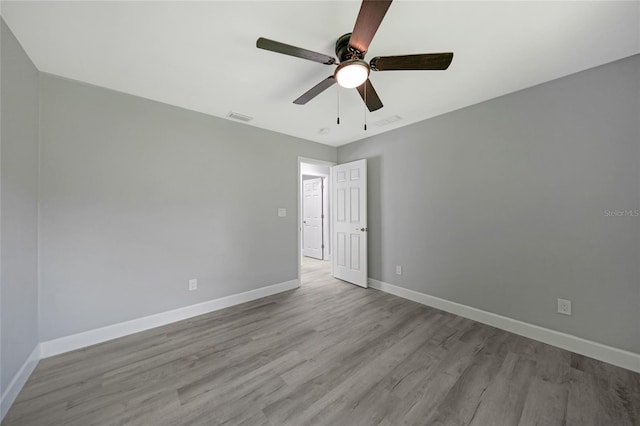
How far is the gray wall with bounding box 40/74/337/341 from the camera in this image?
2141 millimetres

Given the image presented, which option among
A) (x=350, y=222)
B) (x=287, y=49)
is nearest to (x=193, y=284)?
(x=350, y=222)

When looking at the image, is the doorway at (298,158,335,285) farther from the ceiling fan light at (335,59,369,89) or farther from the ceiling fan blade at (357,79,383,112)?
the ceiling fan light at (335,59,369,89)

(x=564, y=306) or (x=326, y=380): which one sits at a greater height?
(x=564, y=306)

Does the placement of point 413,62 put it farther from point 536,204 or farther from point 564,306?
point 564,306

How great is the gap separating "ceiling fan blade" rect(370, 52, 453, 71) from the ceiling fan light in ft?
0.35

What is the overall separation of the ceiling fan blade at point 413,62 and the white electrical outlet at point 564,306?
7.81ft

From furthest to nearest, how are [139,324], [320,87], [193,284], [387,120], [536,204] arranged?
1. [387,120]
2. [193,284]
3. [139,324]
4. [536,204]
5. [320,87]

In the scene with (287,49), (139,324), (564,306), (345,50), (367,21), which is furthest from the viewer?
(139,324)

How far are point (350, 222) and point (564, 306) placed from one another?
268cm

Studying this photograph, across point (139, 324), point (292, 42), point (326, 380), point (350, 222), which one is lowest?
point (326, 380)

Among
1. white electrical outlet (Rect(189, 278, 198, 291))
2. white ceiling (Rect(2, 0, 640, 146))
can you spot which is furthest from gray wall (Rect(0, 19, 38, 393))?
white electrical outlet (Rect(189, 278, 198, 291))

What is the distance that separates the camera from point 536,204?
234cm

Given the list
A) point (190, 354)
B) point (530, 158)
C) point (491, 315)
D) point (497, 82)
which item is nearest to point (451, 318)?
point (491, 315)

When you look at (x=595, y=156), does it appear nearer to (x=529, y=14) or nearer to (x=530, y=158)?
(x=530, y=158)
